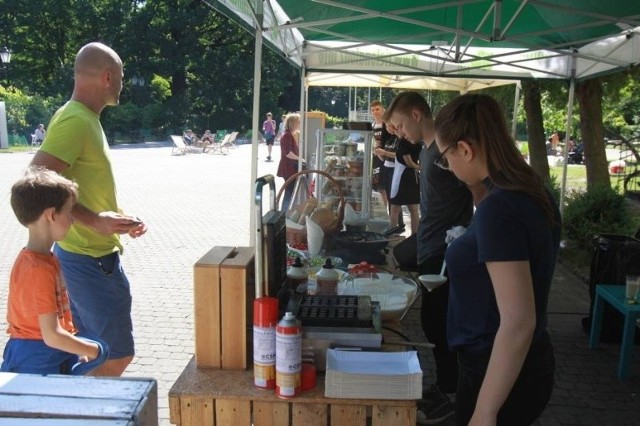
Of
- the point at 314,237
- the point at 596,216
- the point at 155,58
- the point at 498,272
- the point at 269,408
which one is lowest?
the point at 596,216

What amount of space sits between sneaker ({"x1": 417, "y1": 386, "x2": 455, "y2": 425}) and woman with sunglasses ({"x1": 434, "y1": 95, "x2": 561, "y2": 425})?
144cm

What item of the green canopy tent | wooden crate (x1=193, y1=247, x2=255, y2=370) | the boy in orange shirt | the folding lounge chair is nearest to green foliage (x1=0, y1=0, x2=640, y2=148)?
the folding lounge chair

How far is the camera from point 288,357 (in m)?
1.62

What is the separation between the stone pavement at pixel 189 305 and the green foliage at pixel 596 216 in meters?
0.77

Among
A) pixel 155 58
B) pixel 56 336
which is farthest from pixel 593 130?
pixel 155 58

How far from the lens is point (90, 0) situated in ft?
125

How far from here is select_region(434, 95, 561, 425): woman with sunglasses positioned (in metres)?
1.38

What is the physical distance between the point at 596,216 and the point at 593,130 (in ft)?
5.46

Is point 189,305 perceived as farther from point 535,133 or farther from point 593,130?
point 535,133

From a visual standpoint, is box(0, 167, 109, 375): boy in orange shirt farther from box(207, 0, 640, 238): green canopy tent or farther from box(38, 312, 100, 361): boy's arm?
box(207, 0, 640, 238): green canopy tent

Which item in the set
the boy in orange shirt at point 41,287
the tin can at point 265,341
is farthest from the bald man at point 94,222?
the tin can at point 265,341

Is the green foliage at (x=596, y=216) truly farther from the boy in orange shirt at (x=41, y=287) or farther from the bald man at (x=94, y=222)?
the boy in orange shirt at (x=41, y=287)

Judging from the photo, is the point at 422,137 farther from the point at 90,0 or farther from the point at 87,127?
the point at 90,0

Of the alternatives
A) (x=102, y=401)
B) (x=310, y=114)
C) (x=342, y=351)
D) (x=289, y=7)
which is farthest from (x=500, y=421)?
(x=310, y=114)
